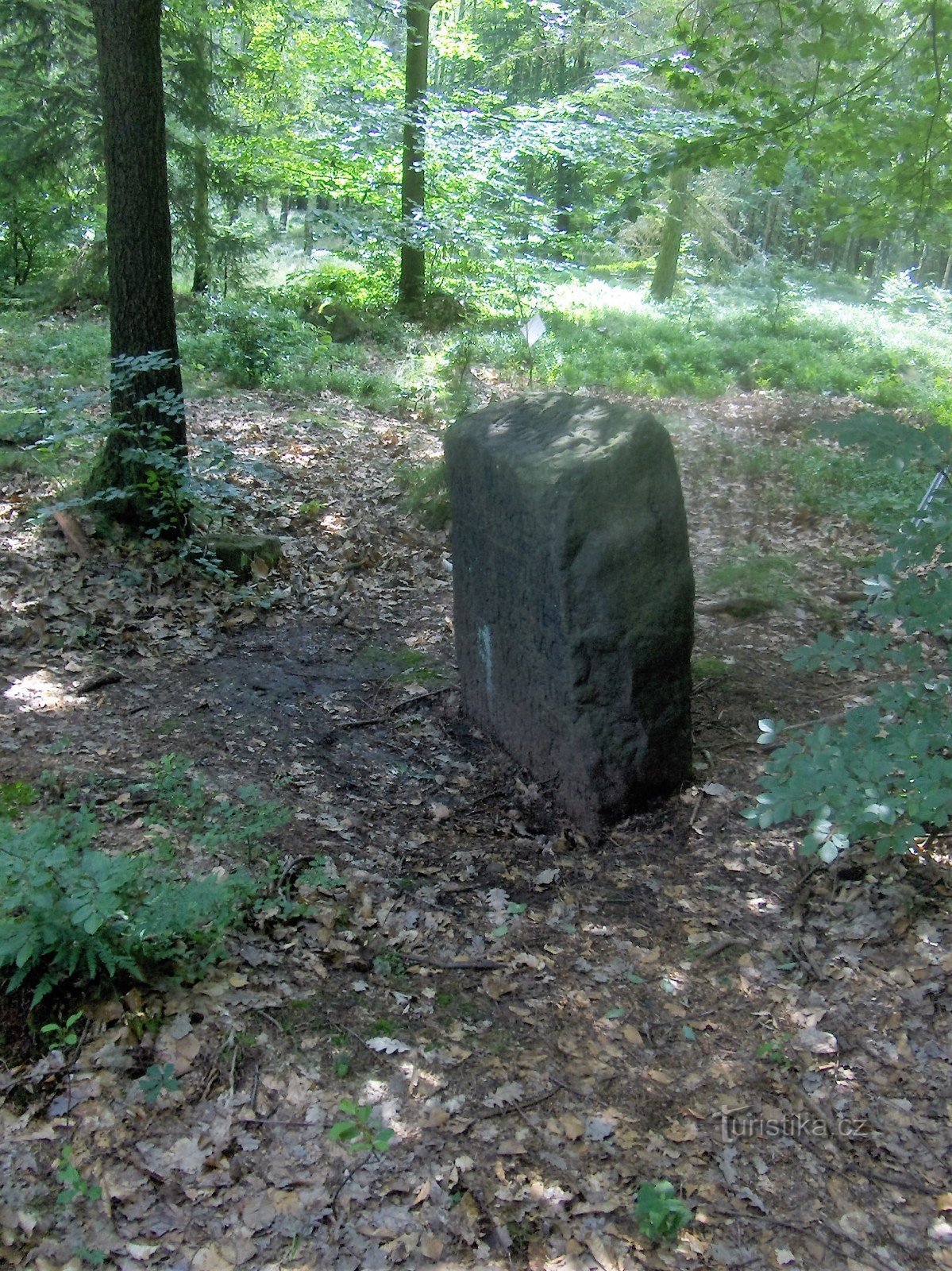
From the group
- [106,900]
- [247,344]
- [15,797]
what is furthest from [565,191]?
[106,900]

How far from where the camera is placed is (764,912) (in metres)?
3.99

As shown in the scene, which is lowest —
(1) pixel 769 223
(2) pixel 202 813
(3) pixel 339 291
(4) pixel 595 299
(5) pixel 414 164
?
(2) pixel 202 813

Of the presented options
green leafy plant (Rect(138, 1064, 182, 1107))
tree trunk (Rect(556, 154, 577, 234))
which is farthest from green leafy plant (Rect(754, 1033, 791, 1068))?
tree trunk (Rect(556, 154, 577, 234))

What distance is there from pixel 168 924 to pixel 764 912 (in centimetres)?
242

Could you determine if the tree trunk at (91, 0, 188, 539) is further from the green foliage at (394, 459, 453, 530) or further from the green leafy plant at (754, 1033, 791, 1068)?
the green leafy plant at (754, 1033, 791, 1068)

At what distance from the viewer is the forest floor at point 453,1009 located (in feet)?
8.36

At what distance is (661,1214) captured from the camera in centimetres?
254

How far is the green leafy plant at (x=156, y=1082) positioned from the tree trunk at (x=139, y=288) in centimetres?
453

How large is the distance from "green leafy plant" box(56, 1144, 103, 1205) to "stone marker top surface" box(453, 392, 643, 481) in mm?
3161

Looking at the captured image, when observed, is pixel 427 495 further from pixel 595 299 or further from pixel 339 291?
pixel 595 299

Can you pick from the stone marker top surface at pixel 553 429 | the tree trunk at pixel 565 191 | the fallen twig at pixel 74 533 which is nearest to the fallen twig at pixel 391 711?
the stone marker top surface at pixel 553 429

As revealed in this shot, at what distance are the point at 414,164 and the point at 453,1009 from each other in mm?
13833

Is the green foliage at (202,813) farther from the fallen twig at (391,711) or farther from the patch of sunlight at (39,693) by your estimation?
the fallen twig at (391,711)

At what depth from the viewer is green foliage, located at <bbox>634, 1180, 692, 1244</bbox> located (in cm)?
252
